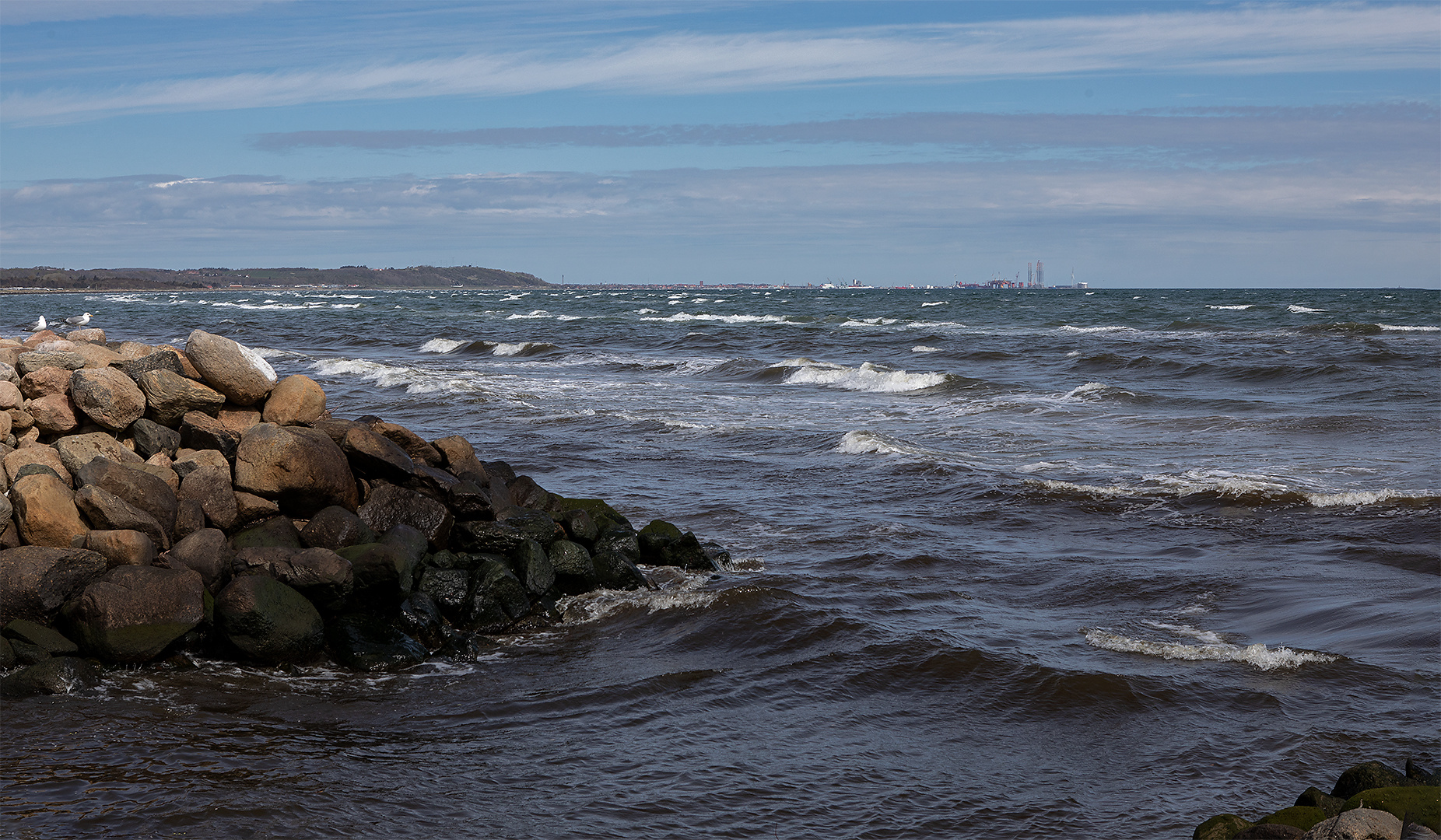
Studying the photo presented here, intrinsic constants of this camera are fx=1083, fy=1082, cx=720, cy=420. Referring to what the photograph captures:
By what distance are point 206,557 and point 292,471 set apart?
3.46ft

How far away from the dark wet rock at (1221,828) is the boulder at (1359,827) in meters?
0.41

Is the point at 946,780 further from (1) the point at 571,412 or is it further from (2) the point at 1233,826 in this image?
(1) the point at 571,412

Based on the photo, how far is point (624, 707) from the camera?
20.5 feet

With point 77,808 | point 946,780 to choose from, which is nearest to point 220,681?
point 77,808

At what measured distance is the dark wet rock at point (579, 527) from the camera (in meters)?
9.16

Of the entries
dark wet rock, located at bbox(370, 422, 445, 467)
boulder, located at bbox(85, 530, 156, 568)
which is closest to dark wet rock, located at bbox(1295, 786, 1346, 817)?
boulder, located at bbox(85, 530, 156, 568)

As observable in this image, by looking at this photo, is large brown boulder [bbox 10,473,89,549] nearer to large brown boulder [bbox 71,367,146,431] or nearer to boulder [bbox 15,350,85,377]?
large brown boulder [bbox 71,367,146,431]

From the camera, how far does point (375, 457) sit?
8859mm

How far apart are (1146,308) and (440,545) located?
204 ft

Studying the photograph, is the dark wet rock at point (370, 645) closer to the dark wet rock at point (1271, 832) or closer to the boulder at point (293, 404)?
the boulder at point (293, 404)

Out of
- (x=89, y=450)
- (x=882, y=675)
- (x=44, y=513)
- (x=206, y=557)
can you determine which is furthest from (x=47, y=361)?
(x=882, y=675)

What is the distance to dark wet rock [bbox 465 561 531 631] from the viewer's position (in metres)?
7.83

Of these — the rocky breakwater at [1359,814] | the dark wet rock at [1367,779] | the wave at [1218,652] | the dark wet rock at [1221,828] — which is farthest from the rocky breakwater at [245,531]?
the dark wet rock at [1367,779]

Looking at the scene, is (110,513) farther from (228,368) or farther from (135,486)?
(228,368)
